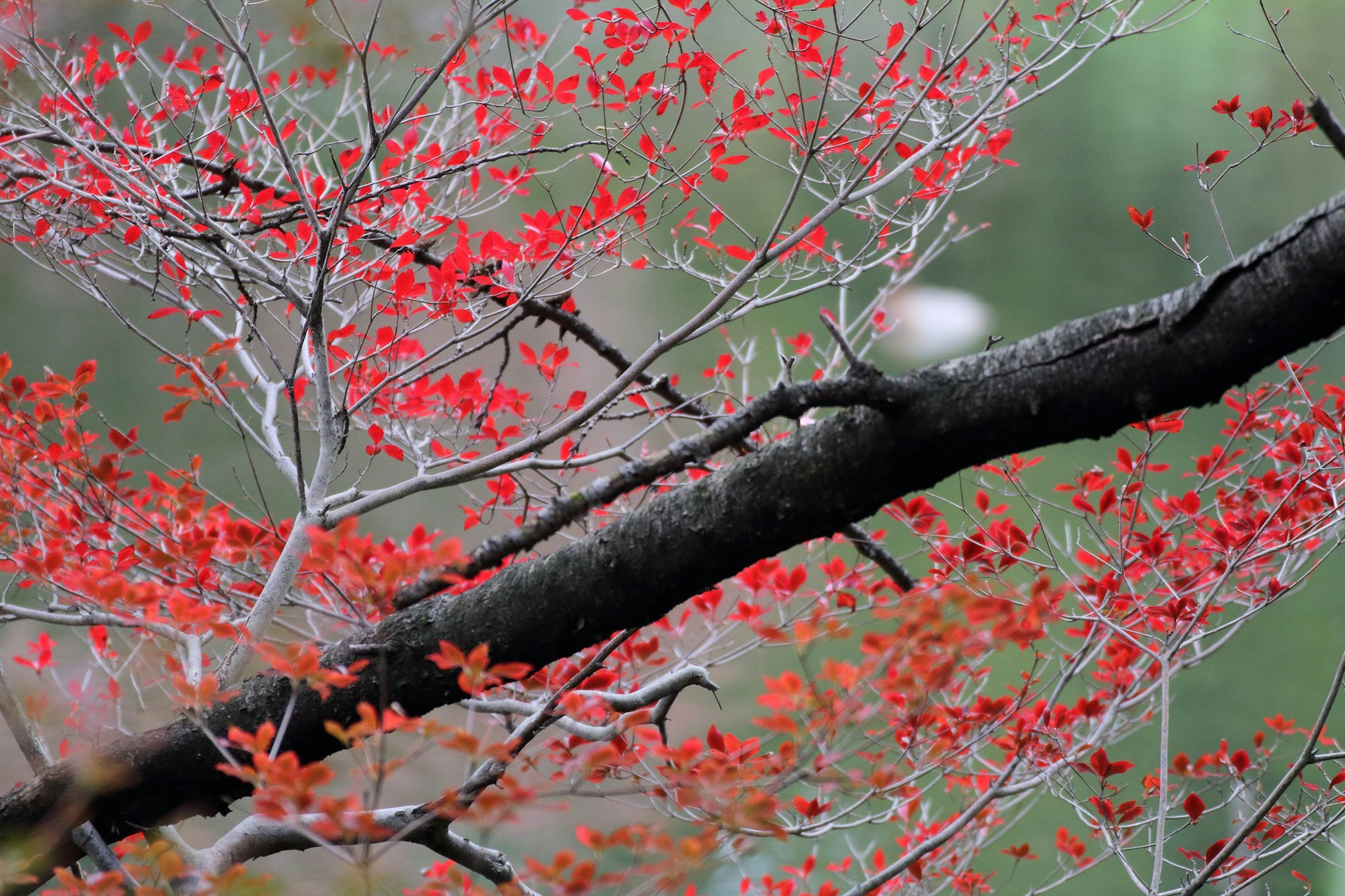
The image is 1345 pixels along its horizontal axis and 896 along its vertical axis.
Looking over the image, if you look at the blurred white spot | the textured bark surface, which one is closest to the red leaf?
the textured bark surface

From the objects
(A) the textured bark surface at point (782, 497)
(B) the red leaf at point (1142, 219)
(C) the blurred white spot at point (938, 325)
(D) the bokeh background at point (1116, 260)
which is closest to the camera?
(A) the textured bark surface at point (782, 497)

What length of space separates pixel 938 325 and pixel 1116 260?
2.12 feet

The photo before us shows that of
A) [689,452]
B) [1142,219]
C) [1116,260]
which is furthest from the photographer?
[1116,260]

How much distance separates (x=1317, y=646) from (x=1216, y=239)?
139 centimetres

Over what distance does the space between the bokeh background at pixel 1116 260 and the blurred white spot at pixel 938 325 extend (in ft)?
0.10

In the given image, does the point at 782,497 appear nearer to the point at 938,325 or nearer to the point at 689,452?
the point at 689,452

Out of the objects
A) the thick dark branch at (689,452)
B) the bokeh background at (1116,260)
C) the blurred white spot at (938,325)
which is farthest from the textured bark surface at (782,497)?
the blurred white spot at (938,325)

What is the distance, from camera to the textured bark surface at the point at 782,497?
61 centimetres

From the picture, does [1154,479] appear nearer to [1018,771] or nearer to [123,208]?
[1018,771]

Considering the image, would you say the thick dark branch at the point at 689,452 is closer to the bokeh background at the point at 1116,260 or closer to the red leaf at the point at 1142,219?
the red leaf at the point at 1142,219

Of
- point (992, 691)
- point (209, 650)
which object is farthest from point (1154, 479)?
point (209, 650)

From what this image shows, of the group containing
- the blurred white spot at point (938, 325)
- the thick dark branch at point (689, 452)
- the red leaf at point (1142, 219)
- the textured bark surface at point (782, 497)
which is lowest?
the textured bark surface at point (782, 497)

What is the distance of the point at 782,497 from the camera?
751 millimetres

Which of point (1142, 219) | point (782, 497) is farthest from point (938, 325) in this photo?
point (782, 497)
